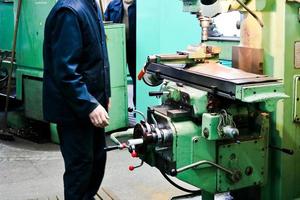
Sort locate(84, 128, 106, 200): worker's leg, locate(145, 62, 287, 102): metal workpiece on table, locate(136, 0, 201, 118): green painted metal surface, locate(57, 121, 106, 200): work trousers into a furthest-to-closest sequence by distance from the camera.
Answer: locate(136, 0, 201, 118): green painted metal surface
locate(84, 128, 106, 200): worker's leg
locate(57, 121, 106, 200): work trousers
locate(145, 62, 287, 102): metal workpiece on table

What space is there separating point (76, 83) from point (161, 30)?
179 centimetres

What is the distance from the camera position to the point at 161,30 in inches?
135

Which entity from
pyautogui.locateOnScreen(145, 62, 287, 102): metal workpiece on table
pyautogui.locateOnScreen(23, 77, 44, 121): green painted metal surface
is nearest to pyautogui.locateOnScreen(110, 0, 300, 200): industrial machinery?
pyautogui.locateOnScreen(145, 62, 287, 102): metal workpiece on table

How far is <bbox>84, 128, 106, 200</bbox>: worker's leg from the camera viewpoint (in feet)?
6.64

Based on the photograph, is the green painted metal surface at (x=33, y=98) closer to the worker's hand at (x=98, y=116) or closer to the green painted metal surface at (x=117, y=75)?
the green painted metal surface at (x=117, y=75)

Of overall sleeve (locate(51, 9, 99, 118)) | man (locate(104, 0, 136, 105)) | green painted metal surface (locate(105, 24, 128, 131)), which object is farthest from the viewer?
man (locate(104, 0, 136, 105))

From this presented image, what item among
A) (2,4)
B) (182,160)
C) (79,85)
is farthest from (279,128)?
(2,4)

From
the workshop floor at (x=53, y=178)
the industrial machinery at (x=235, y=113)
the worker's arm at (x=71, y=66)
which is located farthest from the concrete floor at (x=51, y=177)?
the worker's arm at (x=71, y=66)

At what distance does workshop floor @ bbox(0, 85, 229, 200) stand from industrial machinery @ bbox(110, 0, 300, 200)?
0.45 metres

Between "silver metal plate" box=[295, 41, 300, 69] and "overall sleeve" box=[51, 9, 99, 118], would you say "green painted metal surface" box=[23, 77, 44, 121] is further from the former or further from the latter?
"silver metal plate" box=[295, 41, 300, 69]

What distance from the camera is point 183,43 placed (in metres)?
3.31

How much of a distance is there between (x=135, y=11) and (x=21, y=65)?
41.7 inches

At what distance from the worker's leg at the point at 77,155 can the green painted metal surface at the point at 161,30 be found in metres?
1.53

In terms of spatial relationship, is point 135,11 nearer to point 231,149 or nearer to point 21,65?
point 21,65
